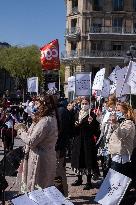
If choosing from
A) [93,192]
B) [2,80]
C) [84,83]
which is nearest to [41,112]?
[93,192]

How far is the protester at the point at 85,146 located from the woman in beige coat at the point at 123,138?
6.32 feet

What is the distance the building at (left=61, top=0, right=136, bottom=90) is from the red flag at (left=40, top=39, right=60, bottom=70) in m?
43.3

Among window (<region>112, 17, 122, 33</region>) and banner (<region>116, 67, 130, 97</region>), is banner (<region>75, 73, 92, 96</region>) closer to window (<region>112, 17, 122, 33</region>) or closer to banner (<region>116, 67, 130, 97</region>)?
banner (<region>116, 67, 130, 97</region>)

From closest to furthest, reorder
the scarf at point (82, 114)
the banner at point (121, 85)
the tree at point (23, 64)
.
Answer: the scarf at point (82, 114) → the banner at point (121, 85) → the tree at point (23, 64)

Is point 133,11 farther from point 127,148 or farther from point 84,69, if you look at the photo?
point 127,148

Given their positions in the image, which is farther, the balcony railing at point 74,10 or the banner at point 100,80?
the balcony railing at point 74,10

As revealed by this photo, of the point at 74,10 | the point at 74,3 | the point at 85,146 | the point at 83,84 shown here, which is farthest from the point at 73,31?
the point at 85,146

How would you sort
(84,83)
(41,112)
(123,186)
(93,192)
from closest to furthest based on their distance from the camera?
(123,186) → (41,112) → (93,192) → (84,83)

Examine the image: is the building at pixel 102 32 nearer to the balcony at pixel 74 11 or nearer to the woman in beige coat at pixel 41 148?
the balcony at pixel 74 11

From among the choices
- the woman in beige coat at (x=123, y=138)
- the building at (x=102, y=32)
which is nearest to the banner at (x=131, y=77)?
the woman in beige coat at (x=123, y=138)

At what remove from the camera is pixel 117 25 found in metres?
66.4

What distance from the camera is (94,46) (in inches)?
2594

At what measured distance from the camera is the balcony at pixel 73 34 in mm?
66000

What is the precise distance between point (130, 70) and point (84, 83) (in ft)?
14.5
